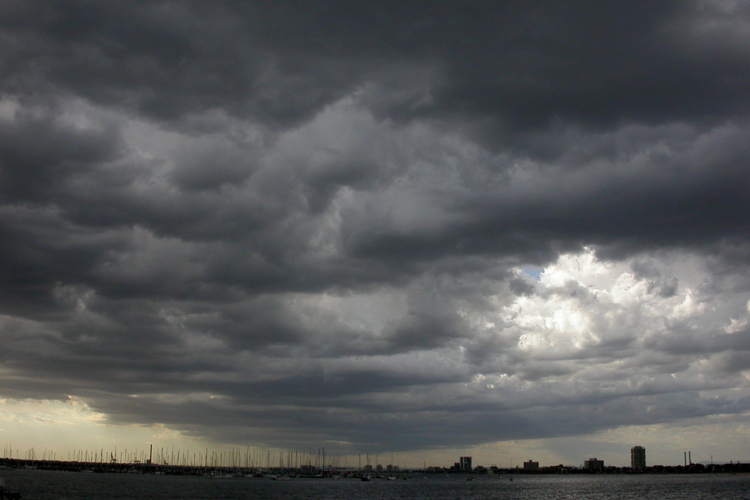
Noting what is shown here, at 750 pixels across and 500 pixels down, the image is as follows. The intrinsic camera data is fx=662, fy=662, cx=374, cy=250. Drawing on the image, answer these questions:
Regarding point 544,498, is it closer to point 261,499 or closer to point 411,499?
point 411,499

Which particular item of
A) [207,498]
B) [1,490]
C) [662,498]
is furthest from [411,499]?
[1,490]

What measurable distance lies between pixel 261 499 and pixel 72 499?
49.8 metres

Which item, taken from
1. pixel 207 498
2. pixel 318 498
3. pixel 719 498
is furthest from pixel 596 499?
pixel 207 498

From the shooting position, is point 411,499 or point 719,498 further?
point 411,499

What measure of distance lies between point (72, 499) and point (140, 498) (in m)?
17.7

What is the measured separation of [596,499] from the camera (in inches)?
7180

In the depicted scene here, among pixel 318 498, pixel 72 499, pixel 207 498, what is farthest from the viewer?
pixel 318 498

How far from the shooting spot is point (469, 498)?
197000mm

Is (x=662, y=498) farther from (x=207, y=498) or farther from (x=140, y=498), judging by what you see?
(x=140, y=498)

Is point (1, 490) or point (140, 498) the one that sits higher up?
point (1, 490)

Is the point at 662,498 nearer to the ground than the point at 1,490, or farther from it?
nearer to the ground

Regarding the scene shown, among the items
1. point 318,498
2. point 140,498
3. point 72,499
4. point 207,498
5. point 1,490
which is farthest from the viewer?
point 318,498

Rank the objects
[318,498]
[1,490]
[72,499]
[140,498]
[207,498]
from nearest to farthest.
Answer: [1,490]
[72,499]
[140,498]
[207,498]
[318,498]

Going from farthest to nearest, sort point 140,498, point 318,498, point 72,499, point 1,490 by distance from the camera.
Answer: point 318,498 < point 140,498 < point 72,499 < point 1,490
